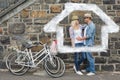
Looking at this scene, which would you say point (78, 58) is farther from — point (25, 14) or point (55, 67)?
point (25, 14)

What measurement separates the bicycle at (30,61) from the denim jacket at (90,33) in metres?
1.09

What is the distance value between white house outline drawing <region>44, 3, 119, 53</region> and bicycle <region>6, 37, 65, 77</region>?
563 millimetres

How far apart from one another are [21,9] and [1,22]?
0.75 meters

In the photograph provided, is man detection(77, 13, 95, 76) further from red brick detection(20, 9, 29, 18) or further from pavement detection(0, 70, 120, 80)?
red brick detection(20, 9, 29, 18)

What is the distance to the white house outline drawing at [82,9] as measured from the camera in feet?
46.0

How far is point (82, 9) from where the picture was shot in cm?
1408

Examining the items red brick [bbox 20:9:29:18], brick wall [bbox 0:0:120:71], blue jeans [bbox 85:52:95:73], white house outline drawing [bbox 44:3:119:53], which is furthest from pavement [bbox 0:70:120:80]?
red brick [bbox 20:9:29:18]

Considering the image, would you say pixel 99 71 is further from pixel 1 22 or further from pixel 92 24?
pixel 1 22

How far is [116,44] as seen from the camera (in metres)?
14.2

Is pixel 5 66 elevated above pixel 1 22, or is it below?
below

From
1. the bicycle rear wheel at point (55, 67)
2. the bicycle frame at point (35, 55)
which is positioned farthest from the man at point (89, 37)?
the bicycle frame at point (35, 55)

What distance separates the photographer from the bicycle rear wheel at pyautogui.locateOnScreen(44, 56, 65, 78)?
533 inches

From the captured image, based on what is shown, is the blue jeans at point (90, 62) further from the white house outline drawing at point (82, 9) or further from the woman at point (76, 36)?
the woman at point (76, 36)

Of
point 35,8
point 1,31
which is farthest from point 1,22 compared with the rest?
point 35,8
